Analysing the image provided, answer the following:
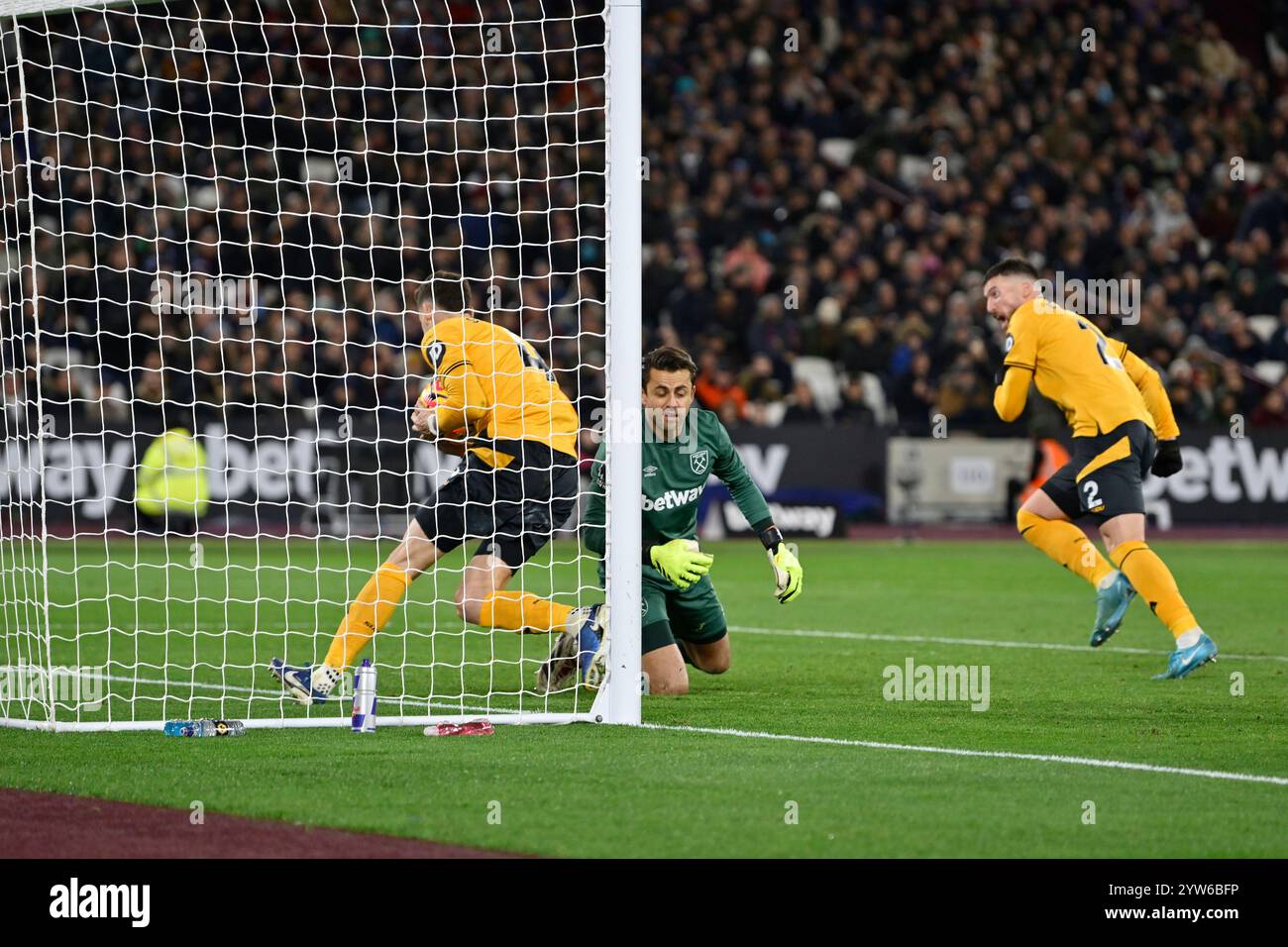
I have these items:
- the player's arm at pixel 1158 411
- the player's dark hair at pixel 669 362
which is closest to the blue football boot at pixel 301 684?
the player's dark hair at pixel 669 362

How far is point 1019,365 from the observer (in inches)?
363

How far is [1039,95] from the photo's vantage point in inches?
1005

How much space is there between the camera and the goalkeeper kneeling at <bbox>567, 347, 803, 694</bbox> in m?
7.98

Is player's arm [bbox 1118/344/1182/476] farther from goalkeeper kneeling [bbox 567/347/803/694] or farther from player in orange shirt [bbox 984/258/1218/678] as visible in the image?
goalkeeper kneeling [bbox 567/347/803/694]

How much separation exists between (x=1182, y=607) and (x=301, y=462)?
12.1m

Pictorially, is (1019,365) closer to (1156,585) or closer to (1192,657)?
(1156,585)

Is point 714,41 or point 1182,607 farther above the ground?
point 714,41

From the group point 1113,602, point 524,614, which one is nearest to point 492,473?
point 524,614

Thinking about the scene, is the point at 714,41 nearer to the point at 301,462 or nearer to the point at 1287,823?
the point at 301,462

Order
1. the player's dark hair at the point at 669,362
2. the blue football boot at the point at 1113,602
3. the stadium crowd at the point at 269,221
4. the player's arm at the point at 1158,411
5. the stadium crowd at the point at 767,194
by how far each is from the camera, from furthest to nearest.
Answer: the stadium crowd at the point at 767,194, the stadium crowd at the point at 269,221, the player's arm at the point at 1158,411, the blue football boot at the point at 1113,602, the player's dark hair at the point at 669,362

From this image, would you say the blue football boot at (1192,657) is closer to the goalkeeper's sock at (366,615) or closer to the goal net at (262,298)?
the goalkeeper's sock at (366,615)

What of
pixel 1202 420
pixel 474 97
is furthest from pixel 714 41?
pixel 1202 420

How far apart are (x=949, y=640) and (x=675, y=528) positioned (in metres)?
3.05

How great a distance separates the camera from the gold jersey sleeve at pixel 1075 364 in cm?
926
